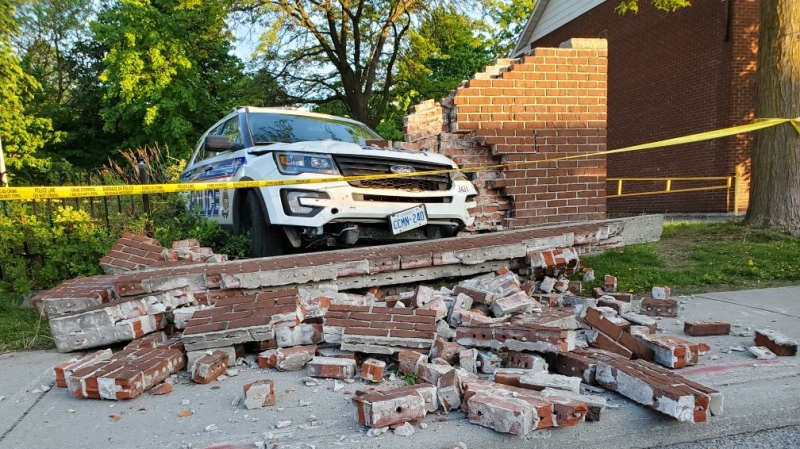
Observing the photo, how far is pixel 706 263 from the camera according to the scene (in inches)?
203

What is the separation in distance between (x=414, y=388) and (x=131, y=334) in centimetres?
195

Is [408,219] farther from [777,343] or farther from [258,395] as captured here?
[777,343]

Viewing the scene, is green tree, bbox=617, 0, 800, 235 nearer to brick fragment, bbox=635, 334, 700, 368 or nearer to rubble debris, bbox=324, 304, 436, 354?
brick fragment, bbox=635, 334, 700, 368

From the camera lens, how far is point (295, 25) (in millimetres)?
15797

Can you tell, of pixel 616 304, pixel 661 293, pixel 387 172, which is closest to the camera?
pixel 616 304

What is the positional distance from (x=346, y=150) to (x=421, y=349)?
231 centimetres

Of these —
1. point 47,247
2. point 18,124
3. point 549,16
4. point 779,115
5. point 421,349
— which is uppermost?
point 549,16

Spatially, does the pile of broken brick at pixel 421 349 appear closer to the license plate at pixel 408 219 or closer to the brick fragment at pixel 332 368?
the brick fragment at pixel 332 368

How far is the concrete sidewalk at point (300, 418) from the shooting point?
197cm

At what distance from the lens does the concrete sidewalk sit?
77.5 inches

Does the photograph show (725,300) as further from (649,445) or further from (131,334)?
(131,334)

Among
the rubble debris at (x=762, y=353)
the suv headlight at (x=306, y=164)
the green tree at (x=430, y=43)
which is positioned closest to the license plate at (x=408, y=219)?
the suv headlight at (x=306, y=164)

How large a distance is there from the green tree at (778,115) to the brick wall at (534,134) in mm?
2632

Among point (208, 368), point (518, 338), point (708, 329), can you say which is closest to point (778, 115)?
point (708, 329)
